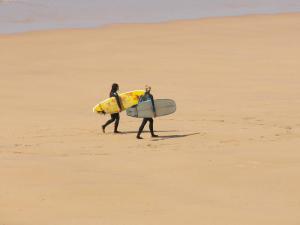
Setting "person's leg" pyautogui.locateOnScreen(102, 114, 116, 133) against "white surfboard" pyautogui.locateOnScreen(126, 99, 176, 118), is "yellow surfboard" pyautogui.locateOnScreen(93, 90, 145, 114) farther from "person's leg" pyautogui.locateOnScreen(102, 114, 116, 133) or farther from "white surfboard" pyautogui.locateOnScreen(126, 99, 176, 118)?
"white surfboard" pyautogui.locateOnScreen(126, 99, 176, 118)

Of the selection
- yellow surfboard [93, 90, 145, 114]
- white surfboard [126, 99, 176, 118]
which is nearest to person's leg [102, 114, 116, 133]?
yellow surfboard [93, 90, 145, 114]

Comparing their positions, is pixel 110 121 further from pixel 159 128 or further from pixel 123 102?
pixel 159 128

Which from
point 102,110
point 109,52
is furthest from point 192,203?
point 109,52

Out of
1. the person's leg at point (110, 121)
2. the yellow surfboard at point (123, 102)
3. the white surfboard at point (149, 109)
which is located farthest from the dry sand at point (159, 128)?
the yellow surfboard at point (123, 102)

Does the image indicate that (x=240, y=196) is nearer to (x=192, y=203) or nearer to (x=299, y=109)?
(x=192, y=203)

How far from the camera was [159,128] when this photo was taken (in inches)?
788

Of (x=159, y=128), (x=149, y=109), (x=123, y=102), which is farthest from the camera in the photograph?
(x=159, y=128)

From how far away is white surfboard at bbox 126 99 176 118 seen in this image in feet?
58.8

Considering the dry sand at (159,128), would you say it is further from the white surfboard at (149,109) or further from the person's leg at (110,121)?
the white surfboard at (149,109)

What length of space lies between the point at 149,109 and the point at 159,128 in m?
2.13

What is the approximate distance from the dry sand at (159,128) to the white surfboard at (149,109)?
0.49 m

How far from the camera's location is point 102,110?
766 inches

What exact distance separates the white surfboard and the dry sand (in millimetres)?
495

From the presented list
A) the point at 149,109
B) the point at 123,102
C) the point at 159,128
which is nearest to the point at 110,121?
the point at 123,102
